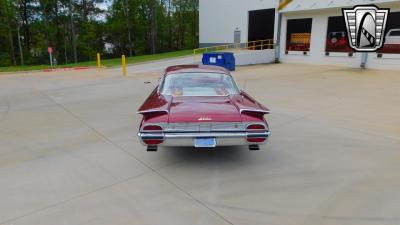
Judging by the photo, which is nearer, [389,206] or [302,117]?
[389,206]

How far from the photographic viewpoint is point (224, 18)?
29516mm

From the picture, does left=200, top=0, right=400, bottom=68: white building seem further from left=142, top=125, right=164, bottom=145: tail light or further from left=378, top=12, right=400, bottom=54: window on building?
left=142, top=125, right=164, bottom=145: tail light

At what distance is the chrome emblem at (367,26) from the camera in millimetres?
18750

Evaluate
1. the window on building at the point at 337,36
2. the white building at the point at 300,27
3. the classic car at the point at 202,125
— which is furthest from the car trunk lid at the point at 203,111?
the window on building at the point at 337,36

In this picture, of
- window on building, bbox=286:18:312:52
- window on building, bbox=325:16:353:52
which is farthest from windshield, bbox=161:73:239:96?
window on building, bbox=286:18:312:52

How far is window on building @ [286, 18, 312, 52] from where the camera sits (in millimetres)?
22672

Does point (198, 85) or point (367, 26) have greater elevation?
point (367, 26)

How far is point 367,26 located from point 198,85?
17.6 meters

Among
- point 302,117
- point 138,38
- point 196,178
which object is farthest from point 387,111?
point 138,38

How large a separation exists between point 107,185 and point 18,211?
104 cm

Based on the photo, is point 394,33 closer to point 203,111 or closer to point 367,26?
point 367,26

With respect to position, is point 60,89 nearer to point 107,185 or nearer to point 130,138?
point 130,138

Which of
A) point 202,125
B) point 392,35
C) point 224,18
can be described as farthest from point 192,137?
point 224,18

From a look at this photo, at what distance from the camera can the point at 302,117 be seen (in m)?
7.62
